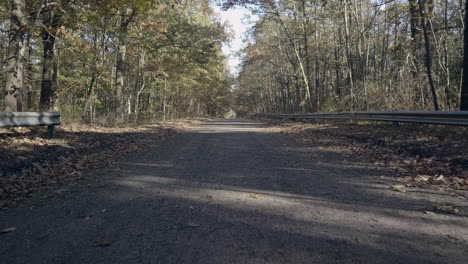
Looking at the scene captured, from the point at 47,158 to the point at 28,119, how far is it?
1356 mm

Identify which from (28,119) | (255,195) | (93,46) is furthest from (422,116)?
(93,46)

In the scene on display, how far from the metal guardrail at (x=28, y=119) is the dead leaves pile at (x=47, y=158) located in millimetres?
437

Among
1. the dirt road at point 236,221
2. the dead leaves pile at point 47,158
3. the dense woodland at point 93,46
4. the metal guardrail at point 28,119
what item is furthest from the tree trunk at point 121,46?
the dirt road at point 236,221

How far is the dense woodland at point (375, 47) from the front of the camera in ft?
40.0

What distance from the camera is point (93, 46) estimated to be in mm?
14602

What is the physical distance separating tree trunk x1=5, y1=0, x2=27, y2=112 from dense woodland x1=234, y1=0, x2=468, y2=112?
11.9m

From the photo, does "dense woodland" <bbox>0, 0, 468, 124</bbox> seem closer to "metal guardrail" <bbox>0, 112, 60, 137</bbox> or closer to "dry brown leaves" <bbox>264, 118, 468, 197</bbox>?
"dry brown leaves" <bbox>264, 118, 468, 197</bbox>

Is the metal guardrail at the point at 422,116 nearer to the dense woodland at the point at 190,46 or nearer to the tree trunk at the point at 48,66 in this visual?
the dense woodland at the point at 190,46

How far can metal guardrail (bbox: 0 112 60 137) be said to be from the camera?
6.38 metres

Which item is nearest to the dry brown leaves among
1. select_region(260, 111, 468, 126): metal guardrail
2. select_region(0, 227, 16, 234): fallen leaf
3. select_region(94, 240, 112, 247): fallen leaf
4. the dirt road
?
select_region(260, 111, 468, 126): metal guardrail

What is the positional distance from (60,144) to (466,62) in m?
10.9

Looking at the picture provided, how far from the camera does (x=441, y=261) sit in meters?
2.36

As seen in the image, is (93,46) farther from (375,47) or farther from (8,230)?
(375,47)

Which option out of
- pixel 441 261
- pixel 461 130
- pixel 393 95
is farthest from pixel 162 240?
pixel 393 95
